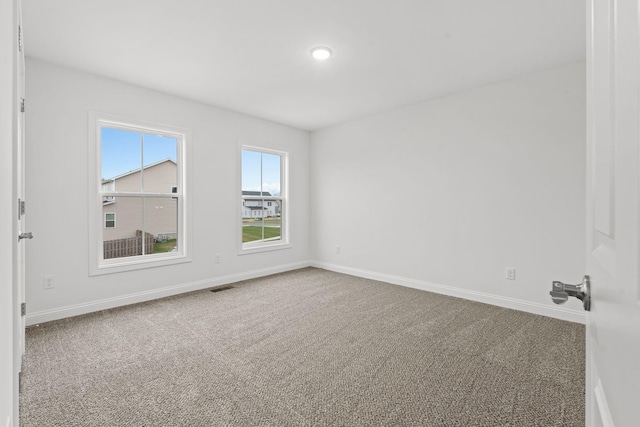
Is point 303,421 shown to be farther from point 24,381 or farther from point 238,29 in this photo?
point 238,29

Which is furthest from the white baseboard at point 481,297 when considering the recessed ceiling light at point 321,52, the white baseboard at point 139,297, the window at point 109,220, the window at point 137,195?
the window at point 109,220

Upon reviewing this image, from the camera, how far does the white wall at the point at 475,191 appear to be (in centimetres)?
306

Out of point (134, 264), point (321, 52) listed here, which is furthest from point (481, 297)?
point (134, 264)

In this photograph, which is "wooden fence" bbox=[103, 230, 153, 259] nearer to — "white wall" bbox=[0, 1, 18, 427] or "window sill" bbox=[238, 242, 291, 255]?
"window sill" bbox=[238, 242, 291, 255]

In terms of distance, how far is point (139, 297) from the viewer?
356cm

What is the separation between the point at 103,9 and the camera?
221 centimetres

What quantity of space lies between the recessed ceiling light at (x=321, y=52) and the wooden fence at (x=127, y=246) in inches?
113

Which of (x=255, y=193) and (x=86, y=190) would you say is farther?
(x=255, y=193)

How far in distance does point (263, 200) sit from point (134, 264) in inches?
83.0

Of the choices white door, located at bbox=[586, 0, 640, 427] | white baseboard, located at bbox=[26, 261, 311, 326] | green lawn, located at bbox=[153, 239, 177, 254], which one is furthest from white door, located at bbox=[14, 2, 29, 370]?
white door, located at bbox=[586, 0, 640, 427]

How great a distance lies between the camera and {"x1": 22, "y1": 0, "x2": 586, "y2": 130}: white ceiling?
2.22 m

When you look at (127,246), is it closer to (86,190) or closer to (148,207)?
(148,207)

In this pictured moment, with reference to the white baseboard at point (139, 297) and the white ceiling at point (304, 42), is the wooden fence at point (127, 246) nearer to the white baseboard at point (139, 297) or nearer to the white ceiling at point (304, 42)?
the white baseboard at point (139, 297)

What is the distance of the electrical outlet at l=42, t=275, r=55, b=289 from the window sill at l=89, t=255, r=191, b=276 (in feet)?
1.02
